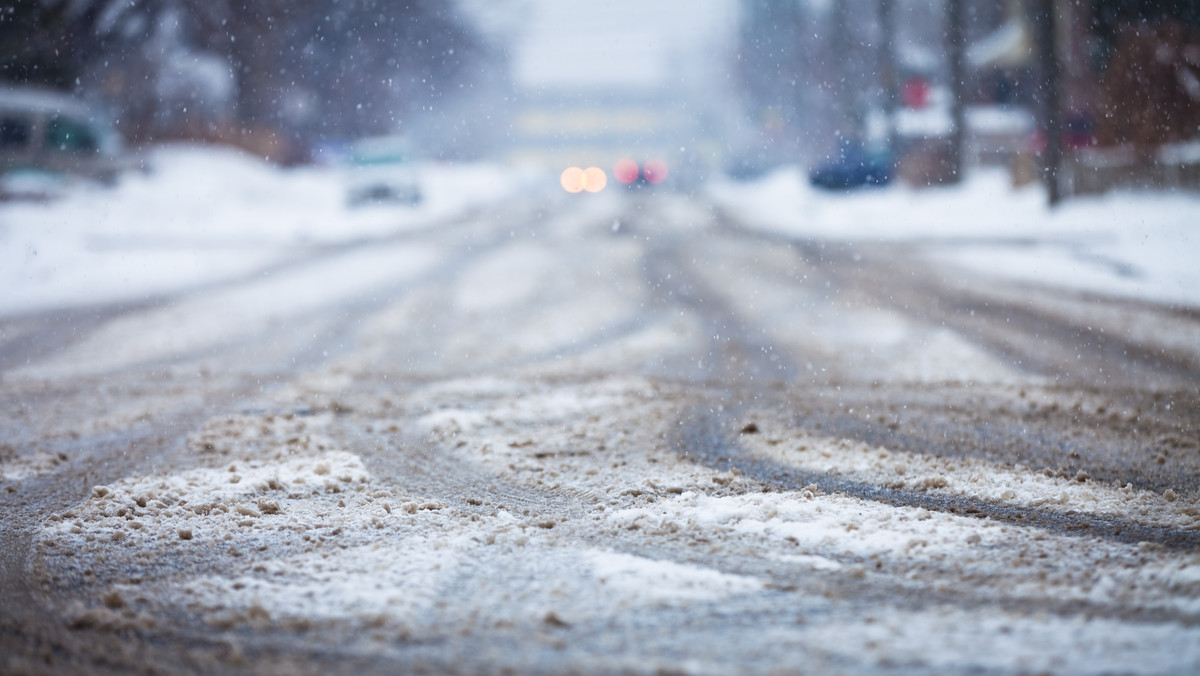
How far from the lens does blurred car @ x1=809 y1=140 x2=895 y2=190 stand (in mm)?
30812

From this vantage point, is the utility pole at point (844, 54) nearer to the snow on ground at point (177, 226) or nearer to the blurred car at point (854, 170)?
the blurred car at point (854, 170)

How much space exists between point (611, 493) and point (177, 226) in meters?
20.4

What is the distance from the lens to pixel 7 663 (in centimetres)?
280

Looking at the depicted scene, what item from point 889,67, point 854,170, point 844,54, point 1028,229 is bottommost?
point 1028,229

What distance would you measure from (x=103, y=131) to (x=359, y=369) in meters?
19.8

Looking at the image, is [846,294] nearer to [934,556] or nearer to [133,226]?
[934,556]

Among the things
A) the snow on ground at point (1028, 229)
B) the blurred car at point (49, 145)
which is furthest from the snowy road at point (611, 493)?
the blurred car at point (49, 145)

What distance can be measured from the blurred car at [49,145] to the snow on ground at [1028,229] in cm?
1388

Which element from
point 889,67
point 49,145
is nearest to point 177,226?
point 49,145

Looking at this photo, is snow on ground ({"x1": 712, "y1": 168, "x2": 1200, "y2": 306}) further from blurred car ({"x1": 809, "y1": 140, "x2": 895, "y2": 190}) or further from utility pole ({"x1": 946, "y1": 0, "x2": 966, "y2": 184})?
utility pole ({"x1": 946, "y1": 0, "x2": 966, "y2": 184})

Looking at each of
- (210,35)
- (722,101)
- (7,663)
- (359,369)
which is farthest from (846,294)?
(722,101)

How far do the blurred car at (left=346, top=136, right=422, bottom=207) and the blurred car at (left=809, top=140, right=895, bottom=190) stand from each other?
11.9 m

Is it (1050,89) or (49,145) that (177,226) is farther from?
(1050,89)

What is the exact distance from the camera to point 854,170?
30.8 metres
